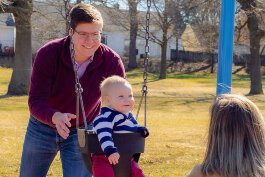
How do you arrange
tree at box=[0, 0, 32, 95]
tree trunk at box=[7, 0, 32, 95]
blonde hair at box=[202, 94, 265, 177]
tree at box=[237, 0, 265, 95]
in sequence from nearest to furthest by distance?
blonde hair at box=[202, 94, 265, 177]
tree at box=[0, 0, 32, 95]
tree trunk at box=[7, 0, 32, 95]
tree at box=[237, 0, 265, 95]

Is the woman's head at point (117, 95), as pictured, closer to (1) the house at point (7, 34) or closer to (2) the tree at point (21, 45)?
(2) the tree at point (21, 45)

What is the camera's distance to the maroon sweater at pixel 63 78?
3443mm

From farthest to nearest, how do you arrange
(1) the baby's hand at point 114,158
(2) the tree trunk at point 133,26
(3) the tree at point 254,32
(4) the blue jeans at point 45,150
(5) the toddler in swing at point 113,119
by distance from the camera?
(2) the tree trunk at point 133,26 → (3) the tree at point 254,32 → (4) the blue jeans at point 45,150 → (5) the toddler in swing at point 113,119 → (1) the baby's hand at point 114,158

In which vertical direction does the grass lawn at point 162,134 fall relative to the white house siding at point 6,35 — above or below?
below

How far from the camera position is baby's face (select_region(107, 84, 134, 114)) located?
3.12 m

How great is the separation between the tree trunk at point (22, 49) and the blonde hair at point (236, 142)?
18366 mm

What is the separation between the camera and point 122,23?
33.3 metres

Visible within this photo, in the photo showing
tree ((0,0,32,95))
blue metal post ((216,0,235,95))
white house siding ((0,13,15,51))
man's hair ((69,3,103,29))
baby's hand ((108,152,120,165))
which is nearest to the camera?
baby's hand ((108,152,120,165))

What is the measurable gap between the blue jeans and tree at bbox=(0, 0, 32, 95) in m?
16.5

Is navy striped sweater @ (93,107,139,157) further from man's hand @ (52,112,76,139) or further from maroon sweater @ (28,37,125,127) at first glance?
maroon sweater @ (28,37,125,127)

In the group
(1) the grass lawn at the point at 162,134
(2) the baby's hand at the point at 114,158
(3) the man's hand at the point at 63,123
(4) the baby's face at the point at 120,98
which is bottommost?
(1) the grass lawn at the point at 162,134

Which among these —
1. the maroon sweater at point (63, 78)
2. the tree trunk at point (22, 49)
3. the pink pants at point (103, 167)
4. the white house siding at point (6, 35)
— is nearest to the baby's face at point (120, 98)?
the pink pants at point (103, 167)

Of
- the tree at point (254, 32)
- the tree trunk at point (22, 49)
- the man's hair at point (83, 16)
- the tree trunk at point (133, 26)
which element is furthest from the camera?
the tree trunk at point (133, 26)

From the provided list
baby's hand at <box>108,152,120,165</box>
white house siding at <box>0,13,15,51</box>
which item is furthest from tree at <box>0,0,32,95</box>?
white house siding at <box>0,13,15,51</box>
